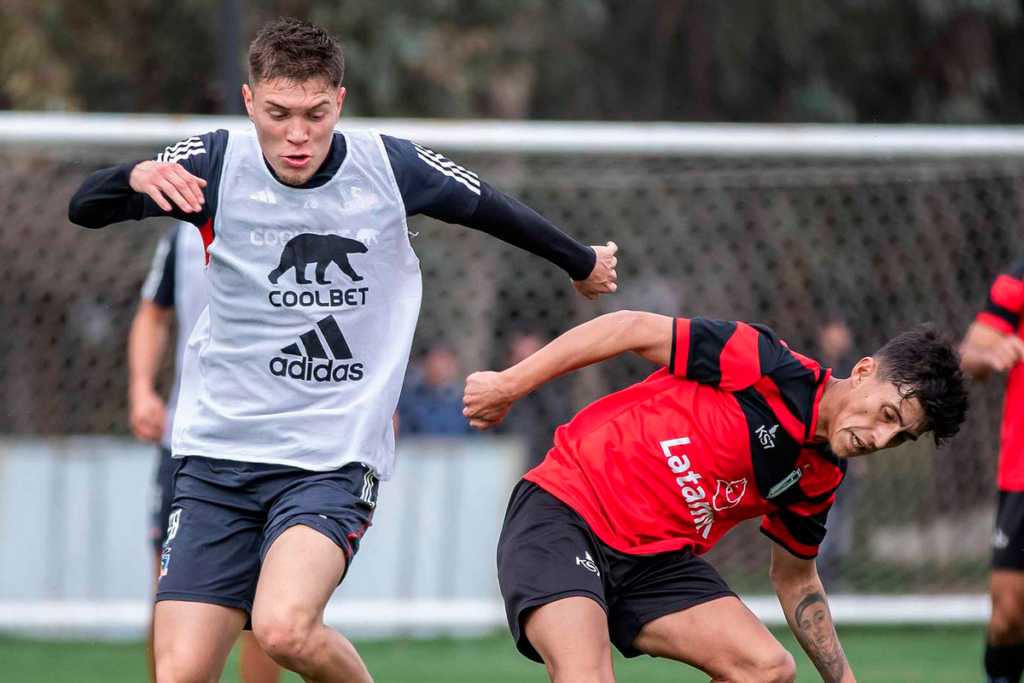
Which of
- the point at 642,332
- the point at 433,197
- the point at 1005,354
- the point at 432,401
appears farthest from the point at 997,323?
the point at 432,401

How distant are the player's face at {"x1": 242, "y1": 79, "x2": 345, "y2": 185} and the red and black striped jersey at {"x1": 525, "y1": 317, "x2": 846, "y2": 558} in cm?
113

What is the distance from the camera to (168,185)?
357 cm

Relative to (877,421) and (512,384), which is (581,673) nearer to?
(512,384)

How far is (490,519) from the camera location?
7676 mm

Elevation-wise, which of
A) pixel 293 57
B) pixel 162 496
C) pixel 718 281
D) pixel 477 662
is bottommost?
pixel 477 662

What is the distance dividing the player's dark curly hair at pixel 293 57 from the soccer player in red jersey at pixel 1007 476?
8.37ft

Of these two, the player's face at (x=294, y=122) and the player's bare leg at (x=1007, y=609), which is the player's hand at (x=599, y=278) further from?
the player's bare leg at (x=1007, y=609)

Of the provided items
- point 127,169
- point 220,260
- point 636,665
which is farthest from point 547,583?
point 636,665

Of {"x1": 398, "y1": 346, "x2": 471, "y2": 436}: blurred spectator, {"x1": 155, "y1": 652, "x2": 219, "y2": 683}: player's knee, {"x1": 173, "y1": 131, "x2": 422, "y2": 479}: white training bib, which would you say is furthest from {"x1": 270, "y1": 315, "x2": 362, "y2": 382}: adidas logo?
{"x1": 398, "y1": 346, "x2": 471, "y2": 436}: blurred spectator

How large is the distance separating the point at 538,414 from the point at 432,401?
0.64m

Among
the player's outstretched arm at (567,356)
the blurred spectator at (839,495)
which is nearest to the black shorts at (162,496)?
the player's outstretched arm at (567,356)

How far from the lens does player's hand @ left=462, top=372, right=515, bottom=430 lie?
369 cm

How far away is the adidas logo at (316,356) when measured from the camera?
3.79 meters

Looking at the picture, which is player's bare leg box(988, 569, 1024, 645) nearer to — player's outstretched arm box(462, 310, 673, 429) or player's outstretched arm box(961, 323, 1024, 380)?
player's outstretched arm box(961, 323, 1024, 380)
